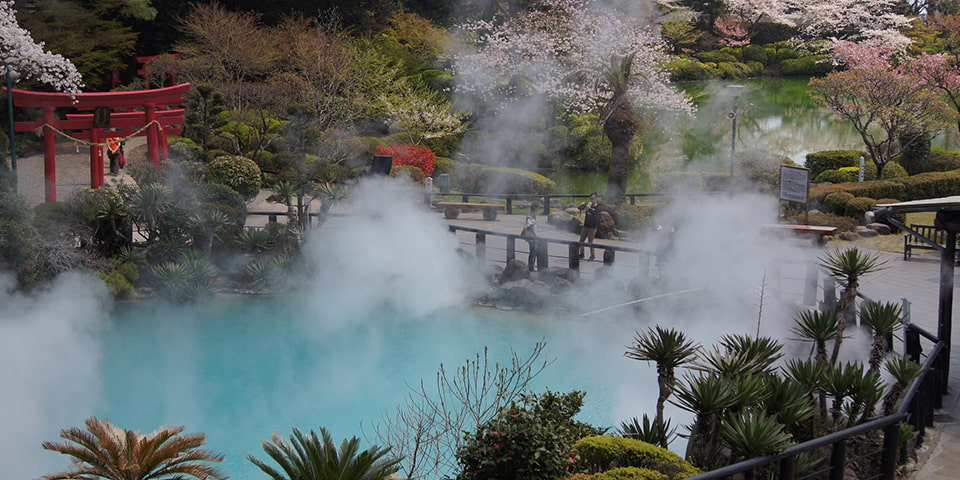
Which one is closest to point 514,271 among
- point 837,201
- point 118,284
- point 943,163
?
point 118,284

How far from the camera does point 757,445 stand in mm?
4875

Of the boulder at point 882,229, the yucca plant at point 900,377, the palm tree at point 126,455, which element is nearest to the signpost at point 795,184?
the boulder at point 882,229

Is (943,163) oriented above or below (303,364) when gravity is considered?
above

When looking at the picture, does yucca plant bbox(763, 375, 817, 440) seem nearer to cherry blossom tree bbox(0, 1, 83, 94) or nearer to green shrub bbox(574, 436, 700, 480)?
green shrub bbox(574, 436, 700, 480)

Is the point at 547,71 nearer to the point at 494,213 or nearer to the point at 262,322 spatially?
the point at 494,213

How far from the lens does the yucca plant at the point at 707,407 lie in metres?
5.39

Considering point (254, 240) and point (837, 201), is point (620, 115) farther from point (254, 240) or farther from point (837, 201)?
point (254, 240)

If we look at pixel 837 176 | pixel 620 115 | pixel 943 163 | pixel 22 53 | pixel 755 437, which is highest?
pixel 22 53

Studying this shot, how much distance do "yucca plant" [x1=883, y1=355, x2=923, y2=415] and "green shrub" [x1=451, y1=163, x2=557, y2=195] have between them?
16.7 m

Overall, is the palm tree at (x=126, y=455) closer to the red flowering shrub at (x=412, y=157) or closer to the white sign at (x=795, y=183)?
the white sign at (x=795, y=183)

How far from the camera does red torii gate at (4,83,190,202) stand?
1756cm

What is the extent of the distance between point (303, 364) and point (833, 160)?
705 inches

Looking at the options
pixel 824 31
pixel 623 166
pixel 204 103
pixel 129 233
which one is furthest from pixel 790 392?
pixel 824 31

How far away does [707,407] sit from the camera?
543cm
